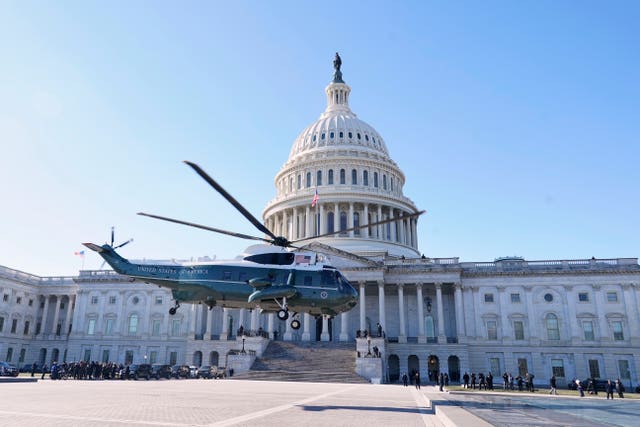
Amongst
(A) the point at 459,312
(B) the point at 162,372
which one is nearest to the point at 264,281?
(B) the point at 162,372

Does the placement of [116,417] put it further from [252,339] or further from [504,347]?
[504,347]

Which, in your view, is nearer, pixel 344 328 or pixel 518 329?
pixel 344 328

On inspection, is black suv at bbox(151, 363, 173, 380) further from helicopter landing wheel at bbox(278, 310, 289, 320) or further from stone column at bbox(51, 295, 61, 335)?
stone column at bbox(51, 295, 61, 335)

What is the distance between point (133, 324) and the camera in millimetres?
76250

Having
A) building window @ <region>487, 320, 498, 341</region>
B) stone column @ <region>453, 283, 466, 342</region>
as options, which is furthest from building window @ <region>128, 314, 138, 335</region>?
building window @ <region>487, 320, 498, 341</region>

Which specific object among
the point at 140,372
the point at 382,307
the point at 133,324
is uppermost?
the point at 382,307

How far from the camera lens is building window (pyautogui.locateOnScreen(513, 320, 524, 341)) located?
2549 inches

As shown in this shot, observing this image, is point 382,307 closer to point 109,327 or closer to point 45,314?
point 109,327

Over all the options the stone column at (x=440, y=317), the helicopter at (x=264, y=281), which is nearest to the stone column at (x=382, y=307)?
the stone column at (x=440, y=317)

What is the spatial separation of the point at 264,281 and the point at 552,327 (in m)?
53.1

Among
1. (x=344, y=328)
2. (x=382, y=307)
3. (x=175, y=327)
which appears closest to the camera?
(x=344, y=328)

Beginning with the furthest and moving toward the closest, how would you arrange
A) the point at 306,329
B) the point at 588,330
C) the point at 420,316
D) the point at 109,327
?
the point at 109,327
the point at 306,329
the point at 420,316
the point at 588,330

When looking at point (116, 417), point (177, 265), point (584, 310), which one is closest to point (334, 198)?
point (584, 310)

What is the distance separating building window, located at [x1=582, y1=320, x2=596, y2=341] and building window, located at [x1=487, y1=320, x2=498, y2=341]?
1109cm
